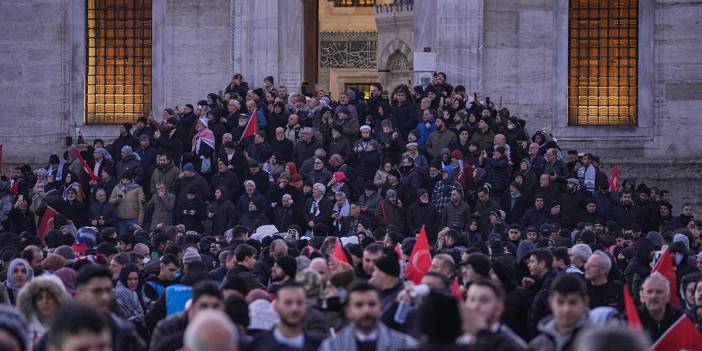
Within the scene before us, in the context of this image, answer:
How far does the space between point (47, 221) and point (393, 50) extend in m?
16.6

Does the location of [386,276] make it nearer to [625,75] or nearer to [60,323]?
[60,323]

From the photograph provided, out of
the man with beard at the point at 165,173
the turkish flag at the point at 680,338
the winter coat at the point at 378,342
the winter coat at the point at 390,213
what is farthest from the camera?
the man with beard at the point at 165,173

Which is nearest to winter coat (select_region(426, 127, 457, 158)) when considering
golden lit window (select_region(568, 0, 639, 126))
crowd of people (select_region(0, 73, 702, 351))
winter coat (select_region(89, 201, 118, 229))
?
crowd of people (select_region(0, 73, 702, 351))

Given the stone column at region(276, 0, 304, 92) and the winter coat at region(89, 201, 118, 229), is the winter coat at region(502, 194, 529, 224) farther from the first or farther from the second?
the stone column at region(276, 0, 304, 92)

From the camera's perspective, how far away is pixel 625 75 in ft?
117

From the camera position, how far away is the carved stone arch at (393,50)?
4178 centimetres

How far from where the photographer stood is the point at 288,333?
35.4 feet

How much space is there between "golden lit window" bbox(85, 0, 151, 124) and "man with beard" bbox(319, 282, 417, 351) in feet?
86.8

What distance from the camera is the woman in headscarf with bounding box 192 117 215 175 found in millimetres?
28688

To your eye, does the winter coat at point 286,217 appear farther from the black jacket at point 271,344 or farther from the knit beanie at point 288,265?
the black jacket at point 271,344

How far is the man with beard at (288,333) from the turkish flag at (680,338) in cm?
332

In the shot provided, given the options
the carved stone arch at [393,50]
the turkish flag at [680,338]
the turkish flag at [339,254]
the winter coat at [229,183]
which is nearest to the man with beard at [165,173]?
the winter coat at [229,183]

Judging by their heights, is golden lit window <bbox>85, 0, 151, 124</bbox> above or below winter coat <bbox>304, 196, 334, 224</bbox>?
above

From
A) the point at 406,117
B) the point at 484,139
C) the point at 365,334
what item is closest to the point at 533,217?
the point at 484,139
